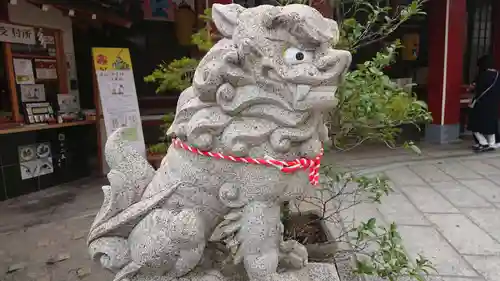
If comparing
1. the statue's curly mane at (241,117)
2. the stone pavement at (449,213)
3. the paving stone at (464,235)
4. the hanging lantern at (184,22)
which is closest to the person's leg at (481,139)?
the stone pavement at (449,213)

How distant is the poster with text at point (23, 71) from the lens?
4859 mm

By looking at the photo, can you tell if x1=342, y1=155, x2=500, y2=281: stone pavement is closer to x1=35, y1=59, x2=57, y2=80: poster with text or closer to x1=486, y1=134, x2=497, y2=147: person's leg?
x1=486, y1=134, x2=497, y2=147: person's leg

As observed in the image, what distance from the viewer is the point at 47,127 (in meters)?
5.02

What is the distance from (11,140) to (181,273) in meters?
4.20

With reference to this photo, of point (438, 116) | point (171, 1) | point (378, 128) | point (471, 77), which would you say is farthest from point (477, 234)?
point (471, 77)

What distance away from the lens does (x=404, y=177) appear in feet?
16.8

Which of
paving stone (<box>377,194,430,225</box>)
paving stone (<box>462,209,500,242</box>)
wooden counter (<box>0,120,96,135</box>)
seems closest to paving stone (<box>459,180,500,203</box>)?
paving stone (<box>462,209,500,242</box>)

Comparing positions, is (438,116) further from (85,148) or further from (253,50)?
(253,50)

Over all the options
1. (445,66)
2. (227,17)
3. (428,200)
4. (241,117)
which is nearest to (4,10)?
(227,17)

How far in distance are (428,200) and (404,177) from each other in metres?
0.89

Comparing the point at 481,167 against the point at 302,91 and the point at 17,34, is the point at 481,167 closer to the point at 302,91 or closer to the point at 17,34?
the point at 302,91

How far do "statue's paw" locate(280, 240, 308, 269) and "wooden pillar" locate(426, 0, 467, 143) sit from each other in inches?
244

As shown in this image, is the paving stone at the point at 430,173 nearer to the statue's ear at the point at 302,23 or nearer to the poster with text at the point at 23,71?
the statue's ear at the point at 302,23

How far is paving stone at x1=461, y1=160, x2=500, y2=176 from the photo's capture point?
519cm
